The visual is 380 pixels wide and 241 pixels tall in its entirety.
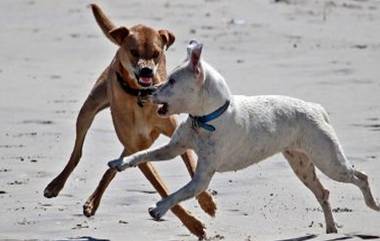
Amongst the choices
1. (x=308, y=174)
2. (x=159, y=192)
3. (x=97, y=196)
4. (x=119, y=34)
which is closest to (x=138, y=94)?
(x=119, y=34)

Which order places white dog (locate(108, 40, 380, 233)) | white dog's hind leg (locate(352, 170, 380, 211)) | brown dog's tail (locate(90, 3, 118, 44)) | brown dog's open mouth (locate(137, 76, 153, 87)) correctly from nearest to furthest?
white dog (locate(108, 40, 380, 233)) < white dog's hind leg (locate(352, 170, 380, 211)) < brown dog's open mouth (locate(137, 76, 153, 87)) < brown dog's tail (locate(90, 3, 118, 44))

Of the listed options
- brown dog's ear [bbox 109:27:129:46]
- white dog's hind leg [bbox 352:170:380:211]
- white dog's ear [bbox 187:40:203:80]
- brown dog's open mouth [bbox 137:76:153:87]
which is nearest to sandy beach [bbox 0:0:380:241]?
white dog's hind leg [bbox 352:170:380:211]

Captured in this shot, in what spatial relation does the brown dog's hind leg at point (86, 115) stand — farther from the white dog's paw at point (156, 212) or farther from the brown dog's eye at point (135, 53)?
the white dog's paw at point (156, 212)

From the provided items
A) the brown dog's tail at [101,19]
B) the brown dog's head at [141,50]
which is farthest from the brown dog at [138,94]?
the brown dog's tail at [101,19]

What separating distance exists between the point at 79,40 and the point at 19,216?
300 inches

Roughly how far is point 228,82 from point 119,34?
199 inches

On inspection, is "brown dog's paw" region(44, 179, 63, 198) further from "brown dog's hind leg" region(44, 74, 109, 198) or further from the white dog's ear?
the white dog's ear

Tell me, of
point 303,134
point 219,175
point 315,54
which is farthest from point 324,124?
point 315,54

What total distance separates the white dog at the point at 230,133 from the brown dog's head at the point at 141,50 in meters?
0.99

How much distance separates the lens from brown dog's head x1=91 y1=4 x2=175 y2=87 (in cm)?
930

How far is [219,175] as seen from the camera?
10789 millimetres

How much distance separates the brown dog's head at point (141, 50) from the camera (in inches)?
366

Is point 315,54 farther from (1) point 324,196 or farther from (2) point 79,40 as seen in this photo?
(1) point 324,196

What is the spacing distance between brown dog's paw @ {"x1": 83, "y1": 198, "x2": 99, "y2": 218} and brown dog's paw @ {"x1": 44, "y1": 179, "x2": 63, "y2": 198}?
424mm
